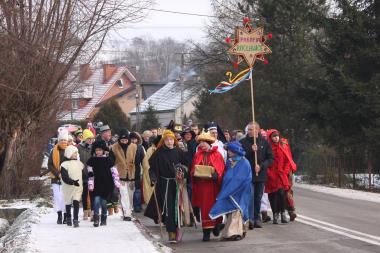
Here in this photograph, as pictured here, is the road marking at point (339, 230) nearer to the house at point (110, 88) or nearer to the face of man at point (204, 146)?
the face of man at point (204, 146)

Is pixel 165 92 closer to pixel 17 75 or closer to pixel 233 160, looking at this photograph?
pixel 17 75

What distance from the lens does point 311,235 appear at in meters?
12.2

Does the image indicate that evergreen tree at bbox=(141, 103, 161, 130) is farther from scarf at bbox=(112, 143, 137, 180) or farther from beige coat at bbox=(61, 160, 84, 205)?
beige coat at bbox=(61, 160, 84, 205)

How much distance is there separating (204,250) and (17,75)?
802cm

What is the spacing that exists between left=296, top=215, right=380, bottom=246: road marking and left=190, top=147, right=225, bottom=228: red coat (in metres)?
2.37

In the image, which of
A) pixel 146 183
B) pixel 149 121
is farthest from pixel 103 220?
pixel 149 121

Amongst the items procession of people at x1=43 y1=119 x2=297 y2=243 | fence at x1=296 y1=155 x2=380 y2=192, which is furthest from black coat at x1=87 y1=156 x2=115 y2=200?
fence at x1=296 y1=155 x2=380 y2=192

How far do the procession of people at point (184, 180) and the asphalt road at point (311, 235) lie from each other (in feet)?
0.98

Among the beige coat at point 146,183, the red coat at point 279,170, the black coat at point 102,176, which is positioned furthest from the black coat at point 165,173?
the beige coat at point 146,183

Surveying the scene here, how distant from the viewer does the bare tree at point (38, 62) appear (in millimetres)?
16844

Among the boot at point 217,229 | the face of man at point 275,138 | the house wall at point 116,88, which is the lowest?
the boot at point 217,229

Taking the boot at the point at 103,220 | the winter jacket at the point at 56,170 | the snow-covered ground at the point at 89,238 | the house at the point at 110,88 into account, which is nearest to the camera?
the snow-covered ground at the point at 89,238

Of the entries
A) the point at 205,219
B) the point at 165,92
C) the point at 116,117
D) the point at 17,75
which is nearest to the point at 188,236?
the point at 205,219

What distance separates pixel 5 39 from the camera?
13023mm
